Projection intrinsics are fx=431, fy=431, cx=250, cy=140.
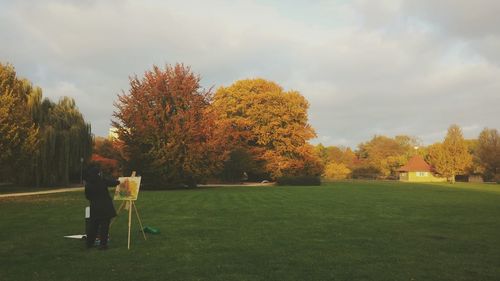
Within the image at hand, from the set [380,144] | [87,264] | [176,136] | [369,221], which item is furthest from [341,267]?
[380,144]

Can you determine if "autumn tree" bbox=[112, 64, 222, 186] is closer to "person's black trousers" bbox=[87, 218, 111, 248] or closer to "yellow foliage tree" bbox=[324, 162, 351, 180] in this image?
"person's black trousers" bbox=[87, 218, 111, 248]

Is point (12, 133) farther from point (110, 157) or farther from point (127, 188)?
point (110, 157)

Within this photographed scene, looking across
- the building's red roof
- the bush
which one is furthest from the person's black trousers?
the building's red roof

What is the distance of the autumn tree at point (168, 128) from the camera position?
117ft

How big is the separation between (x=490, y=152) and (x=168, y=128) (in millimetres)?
59468

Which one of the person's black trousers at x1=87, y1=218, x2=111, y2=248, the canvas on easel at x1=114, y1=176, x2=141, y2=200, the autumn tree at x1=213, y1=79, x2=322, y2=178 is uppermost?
the autumn tree at x1=213, y1=79, x2=322, y2=178

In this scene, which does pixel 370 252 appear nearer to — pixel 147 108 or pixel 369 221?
pixel 369 221

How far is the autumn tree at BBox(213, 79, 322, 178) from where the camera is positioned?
51.3 m

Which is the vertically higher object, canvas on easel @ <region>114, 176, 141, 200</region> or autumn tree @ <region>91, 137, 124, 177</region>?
autumn tree @ <region>91, 137, 124, 177</region>

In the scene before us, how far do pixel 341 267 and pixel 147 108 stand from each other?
99.1 feet

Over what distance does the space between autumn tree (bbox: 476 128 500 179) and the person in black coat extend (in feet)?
247

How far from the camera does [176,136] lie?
35.5m

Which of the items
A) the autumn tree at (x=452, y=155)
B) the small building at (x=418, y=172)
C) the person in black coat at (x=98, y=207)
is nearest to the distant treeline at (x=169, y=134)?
the person in black coat at (x=98, y=207)

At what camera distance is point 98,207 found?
992 centimetres
